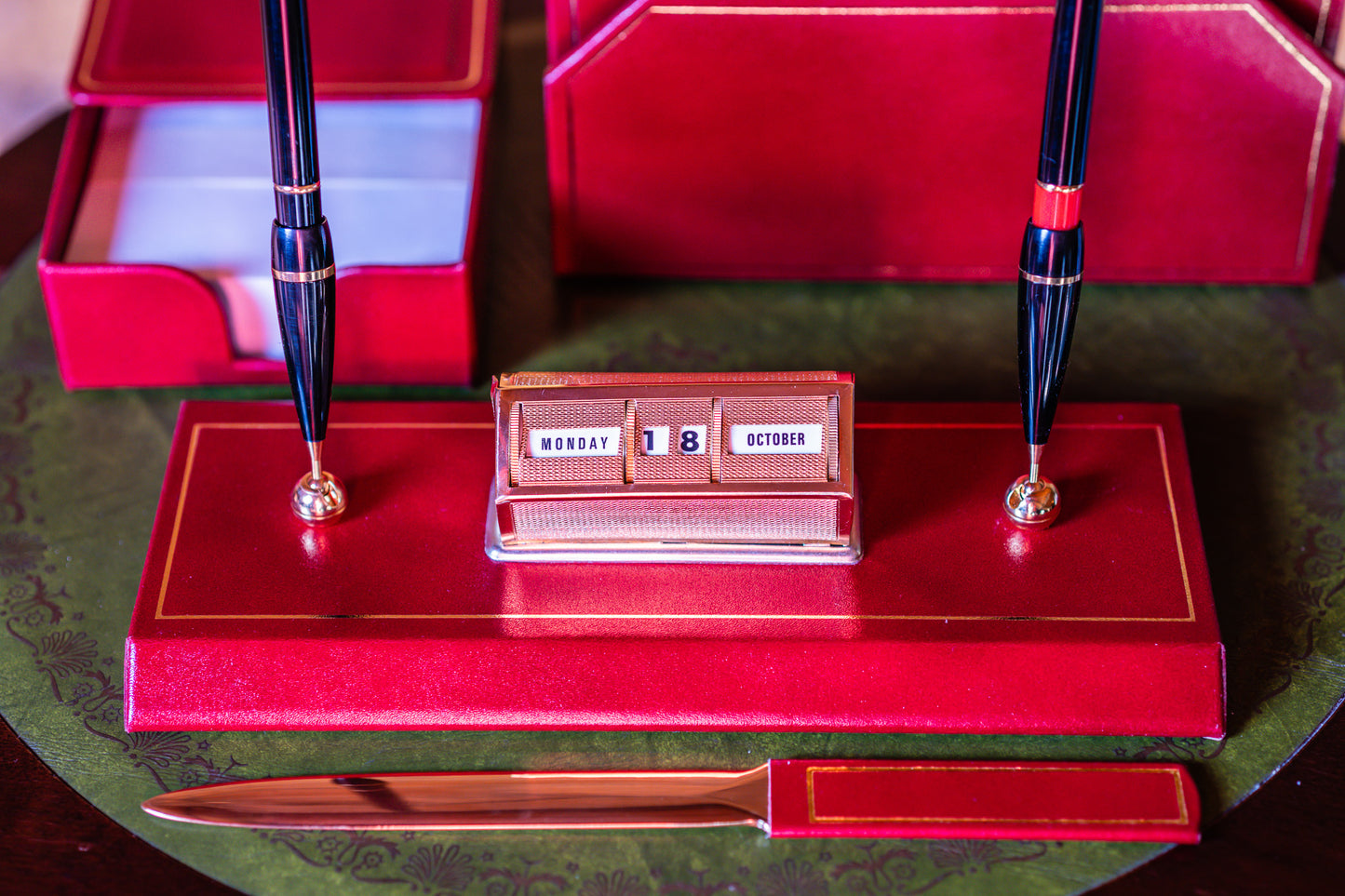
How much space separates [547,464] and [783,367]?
278mm

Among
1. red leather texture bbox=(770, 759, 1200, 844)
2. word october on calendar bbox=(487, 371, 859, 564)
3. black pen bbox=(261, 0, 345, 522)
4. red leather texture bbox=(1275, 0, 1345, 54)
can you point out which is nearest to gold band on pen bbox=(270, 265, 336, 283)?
black pen bbox=(261, 0, 345, 522)

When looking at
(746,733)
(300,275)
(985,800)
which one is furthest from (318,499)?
(985,800)

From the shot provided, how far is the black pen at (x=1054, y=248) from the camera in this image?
0.62 meters

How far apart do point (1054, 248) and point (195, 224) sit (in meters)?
0.57

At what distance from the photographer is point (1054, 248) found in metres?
0.67

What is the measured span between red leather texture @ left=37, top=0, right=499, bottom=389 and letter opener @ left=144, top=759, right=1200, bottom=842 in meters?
0.31

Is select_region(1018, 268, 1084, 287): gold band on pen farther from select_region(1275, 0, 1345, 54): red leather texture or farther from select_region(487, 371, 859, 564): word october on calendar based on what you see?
select_region(1275, 0, 1345, 54): red leather texture

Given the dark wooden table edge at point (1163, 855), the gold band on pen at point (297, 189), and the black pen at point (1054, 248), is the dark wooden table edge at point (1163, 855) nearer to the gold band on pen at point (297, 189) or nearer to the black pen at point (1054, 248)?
the black pen at point (1054, 248)

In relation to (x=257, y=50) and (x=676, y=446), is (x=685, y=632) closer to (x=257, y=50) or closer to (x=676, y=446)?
(x=676, y=446)

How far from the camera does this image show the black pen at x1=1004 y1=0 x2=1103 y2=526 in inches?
24.4

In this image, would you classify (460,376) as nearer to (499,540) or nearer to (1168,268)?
(499,540)

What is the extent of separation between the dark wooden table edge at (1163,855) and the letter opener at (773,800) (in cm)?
2

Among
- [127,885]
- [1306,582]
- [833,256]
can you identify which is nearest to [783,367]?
[833,256]

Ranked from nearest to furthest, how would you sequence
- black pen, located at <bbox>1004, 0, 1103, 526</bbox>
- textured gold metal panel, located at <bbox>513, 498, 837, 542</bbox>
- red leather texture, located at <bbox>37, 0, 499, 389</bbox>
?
black pen, located at <bbox>1004, 0, 1103, 526</bbox>
textured gold metal panel, located at <bbox>513, 498, 837, 542</bbox>
red leather texture, located at <bbox>37, 0, 499, 389</bbox>
